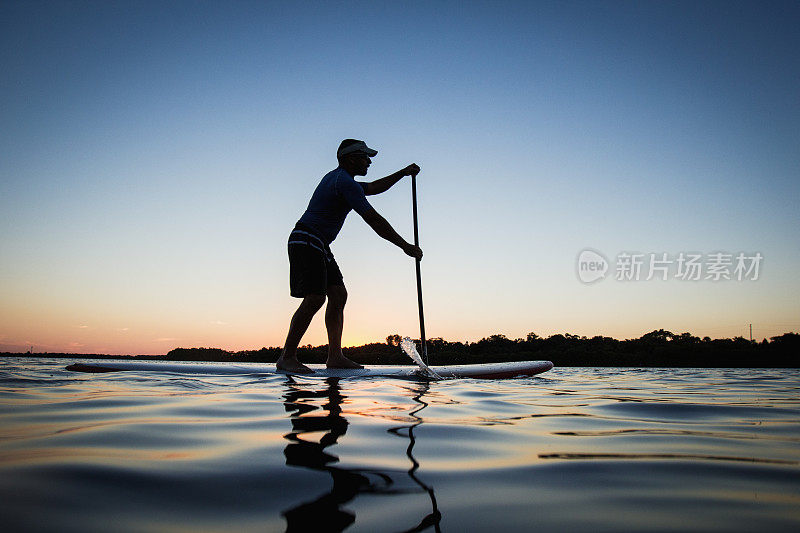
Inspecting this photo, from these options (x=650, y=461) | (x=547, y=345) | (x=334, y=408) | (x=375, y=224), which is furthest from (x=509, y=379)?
(x=547, y=345)

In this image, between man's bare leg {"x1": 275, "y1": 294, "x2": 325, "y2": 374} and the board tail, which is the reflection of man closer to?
man's bare leg {"x1": 275, "y1": 294, "x2": 325, "y2": 374}

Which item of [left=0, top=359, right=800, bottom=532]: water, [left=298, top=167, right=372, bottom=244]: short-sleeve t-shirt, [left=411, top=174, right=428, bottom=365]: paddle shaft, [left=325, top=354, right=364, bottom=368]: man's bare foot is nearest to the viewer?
[left=0, top=359, right=800, bottom=532]: water

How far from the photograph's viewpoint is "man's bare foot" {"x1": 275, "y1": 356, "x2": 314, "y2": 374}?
4908 millimetres

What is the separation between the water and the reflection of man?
8.29ft

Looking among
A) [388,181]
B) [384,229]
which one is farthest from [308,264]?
[388,181]

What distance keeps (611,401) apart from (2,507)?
10.2ft

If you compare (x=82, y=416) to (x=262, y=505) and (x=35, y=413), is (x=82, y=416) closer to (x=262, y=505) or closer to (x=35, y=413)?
(x=35, y=413)

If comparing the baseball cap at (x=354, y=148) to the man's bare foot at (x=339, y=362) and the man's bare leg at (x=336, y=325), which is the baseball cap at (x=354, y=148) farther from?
the man's bare foot at (x=339, y=362)

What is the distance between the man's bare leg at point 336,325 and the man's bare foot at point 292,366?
40 cm

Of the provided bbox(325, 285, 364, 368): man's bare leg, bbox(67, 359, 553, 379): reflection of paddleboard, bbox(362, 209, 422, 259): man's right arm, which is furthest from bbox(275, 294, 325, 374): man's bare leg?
bbox(362, 209, 422, 259): man's right arm

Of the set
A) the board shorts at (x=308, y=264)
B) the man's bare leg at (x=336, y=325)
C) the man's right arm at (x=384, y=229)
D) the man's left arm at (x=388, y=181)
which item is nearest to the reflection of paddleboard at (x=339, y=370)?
the man's bare leg at (x=336, y=325)

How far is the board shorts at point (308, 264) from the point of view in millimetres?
5133

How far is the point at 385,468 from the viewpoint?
1.27 m

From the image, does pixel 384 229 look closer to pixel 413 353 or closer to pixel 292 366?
pixel 413 353
